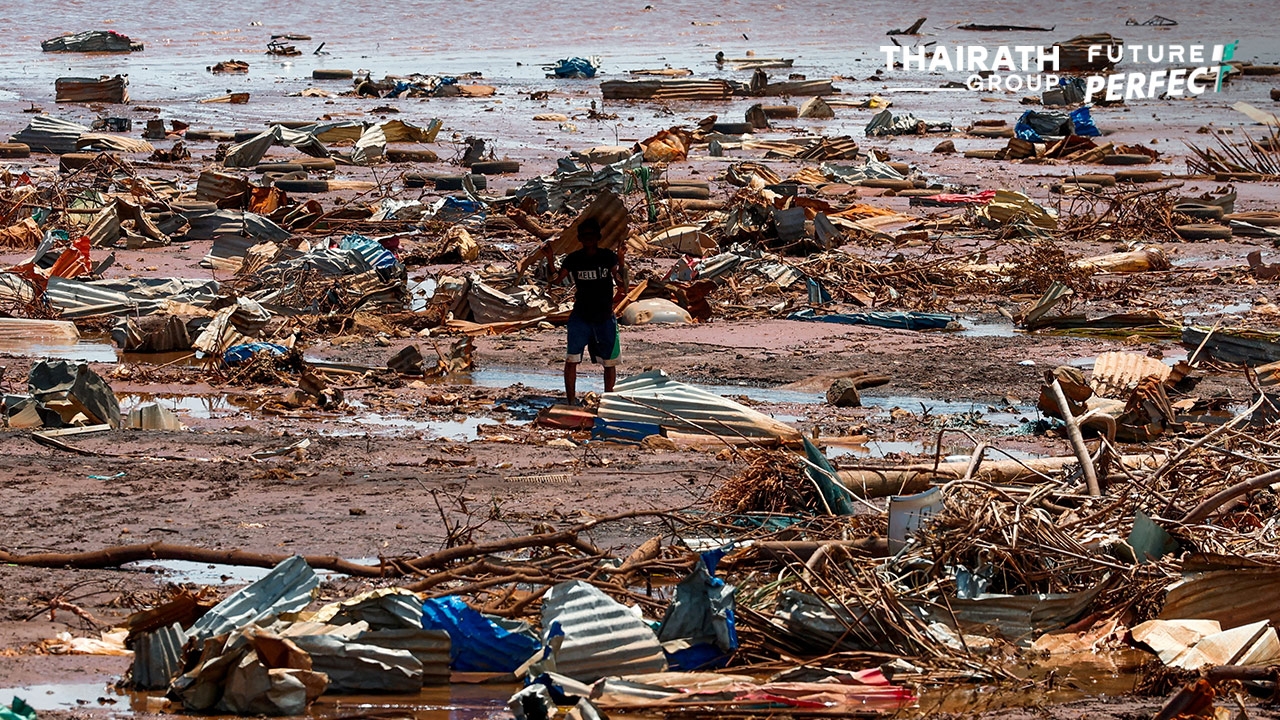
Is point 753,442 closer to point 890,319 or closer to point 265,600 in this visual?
point 265,600

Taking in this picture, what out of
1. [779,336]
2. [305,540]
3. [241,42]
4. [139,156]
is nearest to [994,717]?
[305,540]

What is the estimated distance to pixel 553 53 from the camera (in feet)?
146

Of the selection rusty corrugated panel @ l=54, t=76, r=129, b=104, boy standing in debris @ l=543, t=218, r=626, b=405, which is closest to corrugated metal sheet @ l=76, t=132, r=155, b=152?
rusty corrugated panel @ l=54, t=76, r=129, b=104

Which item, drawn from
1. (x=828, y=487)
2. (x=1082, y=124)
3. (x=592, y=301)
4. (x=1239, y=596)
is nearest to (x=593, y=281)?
(x=592, y=301)

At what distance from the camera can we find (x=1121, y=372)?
1031 cm

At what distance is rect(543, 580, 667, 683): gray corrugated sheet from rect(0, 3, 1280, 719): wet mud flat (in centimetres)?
22

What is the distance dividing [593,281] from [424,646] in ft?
15.1

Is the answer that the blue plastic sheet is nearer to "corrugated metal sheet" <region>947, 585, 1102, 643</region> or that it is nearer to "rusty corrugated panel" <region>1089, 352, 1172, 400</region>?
"rusty corrugated panel" <region>1089, 352, 1172, 400</region>

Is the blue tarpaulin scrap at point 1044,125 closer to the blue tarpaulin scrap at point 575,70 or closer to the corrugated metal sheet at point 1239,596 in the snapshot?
the blue tarpaulin scrap at point 575,70

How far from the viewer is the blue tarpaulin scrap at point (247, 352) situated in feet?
34.9

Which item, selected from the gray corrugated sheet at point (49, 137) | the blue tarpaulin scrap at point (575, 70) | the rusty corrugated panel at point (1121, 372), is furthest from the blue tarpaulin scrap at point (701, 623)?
the blue tarpaulin scrap at point (575, 70)

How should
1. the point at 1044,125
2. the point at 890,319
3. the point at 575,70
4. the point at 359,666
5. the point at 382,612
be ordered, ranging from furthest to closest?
1. the point at 575,70
2. the point at 1044,125
3. the point at 890,319
4. the point at 382,612
5. the point at 359,666

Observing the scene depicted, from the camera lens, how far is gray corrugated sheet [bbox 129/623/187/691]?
16.5 feet

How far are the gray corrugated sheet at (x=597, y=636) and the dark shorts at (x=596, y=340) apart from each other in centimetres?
434
